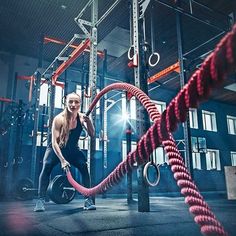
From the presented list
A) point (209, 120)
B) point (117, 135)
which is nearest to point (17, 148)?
point (117, 135)

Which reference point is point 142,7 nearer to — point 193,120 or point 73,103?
point 73,103

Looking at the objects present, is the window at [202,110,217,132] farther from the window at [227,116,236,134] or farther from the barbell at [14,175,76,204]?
the barbell at [14,175,76,204]

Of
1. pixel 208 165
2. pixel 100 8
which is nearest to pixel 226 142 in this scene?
pixel 208 165

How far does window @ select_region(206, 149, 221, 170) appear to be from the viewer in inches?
482

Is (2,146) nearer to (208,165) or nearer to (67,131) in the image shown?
(67,131)

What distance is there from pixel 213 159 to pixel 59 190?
11.2m

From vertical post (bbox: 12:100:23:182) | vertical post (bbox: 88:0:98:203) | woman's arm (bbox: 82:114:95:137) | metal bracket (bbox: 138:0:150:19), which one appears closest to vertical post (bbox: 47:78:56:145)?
vertical post (bbox: 12:100:23:182)

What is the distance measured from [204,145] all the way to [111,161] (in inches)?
211

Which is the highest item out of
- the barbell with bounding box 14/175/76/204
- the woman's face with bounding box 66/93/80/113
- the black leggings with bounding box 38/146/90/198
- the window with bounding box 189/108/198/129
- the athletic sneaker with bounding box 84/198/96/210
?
the window with bounding box 189/108/198/129

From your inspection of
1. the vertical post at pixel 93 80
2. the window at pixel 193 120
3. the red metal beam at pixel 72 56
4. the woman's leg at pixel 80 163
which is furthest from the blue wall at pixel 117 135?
the woman's leg at pixel 80 163

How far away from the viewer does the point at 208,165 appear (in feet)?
39.7

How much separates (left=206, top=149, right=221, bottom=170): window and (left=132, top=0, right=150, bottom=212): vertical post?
1060cm

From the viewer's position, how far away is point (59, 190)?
3068 mm

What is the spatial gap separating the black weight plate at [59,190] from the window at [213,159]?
10.5m
